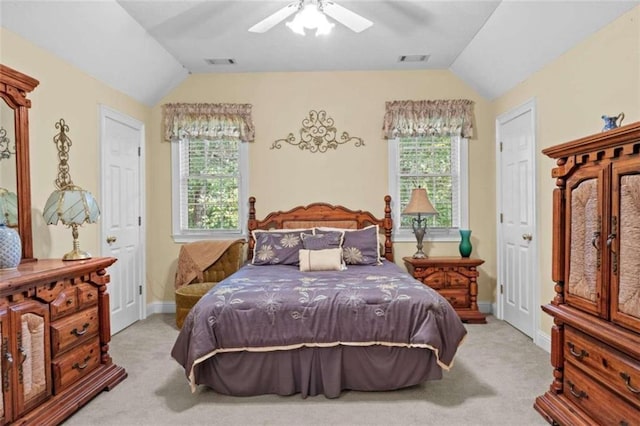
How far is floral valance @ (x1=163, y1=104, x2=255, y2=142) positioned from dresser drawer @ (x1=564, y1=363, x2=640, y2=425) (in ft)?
13.0

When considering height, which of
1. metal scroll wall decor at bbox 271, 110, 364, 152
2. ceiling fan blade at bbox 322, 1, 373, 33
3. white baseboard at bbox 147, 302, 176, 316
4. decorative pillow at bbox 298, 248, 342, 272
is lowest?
white baseboard at bbox 147, 302, 176, 316

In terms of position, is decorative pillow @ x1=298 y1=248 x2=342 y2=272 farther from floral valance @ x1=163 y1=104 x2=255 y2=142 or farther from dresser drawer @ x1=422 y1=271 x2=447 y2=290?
floral valance @ x1=163 y1=104 x2=255 y2=142

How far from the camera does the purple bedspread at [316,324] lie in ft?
9.10

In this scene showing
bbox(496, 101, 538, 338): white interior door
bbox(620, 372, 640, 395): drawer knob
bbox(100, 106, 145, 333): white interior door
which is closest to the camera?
bbox(620, 372, 640, 395): drawer knob

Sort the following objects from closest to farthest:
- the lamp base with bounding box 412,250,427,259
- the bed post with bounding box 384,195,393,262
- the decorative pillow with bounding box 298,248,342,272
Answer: the decorative pillow with bounding box 298,248,342,272, the lamp base with bounding box 412,250,427,259, the bed post with bounding box 384,195,393,262

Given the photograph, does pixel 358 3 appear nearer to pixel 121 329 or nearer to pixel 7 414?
pixel 7 414

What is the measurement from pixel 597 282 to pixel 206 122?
13.9ft

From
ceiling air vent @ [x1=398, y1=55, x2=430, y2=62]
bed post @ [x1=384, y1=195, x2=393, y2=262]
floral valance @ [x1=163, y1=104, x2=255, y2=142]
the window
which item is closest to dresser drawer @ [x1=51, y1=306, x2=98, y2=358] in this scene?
floral valance @ [x1=163, y1=104, x2=255, y2=142]

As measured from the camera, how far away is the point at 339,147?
5.16 m

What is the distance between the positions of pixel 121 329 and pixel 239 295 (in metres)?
2.25

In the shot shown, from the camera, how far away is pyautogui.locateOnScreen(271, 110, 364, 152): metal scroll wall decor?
16.9 feet

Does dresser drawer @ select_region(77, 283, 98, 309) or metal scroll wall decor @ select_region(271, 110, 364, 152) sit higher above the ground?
metal scroll wall decor @ select_region(271, 110, 364, 152)

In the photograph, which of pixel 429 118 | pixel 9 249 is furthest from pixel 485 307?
pixel 9 249

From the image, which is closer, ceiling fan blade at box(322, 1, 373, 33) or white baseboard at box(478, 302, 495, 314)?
ceiling fan blade at box(322, 1, 373, 33)
